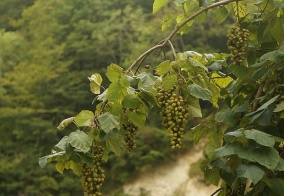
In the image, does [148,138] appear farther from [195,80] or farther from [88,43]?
[195,80]

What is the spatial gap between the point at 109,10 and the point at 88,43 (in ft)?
5.40

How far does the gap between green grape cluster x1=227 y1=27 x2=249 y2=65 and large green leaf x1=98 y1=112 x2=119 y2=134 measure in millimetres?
478

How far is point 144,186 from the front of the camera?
10867mm

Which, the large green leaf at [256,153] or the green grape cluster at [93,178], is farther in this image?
the green grape cluster at [93,178]

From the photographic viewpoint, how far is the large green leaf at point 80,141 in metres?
1.23

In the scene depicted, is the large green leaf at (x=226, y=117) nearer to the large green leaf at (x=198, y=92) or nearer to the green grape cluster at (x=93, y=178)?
the large green leaf at (x=198, y=92)

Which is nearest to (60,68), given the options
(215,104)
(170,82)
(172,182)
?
(172,182)

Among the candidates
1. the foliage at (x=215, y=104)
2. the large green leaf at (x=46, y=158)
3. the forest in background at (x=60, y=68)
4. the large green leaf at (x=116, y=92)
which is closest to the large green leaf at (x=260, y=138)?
the foliage at (x=215, y=104)

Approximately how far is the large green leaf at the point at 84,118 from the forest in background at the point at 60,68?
30.4ft

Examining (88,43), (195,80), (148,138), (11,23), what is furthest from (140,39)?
(195,80)

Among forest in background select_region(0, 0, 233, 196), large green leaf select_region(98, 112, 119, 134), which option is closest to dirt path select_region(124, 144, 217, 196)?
forest in background select_region(0, 0, 233, 196)

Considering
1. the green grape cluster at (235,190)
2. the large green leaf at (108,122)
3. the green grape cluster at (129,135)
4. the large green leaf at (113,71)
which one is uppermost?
the large green leaf at (113,71)

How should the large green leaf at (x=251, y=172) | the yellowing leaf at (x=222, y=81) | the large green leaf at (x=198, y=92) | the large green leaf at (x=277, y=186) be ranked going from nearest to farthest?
1. the large green leaf at (x=251, y=172)
2. the large green leaf at (x=277, y=186)
3. the large green leaf at (x=198, y=92)
4. the yellowing leaf at (x=222, y=81)

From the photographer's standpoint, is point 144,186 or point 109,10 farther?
point 109,10
